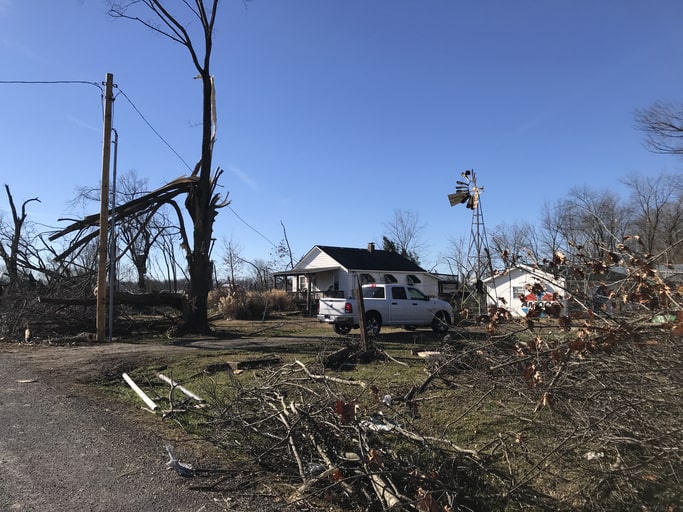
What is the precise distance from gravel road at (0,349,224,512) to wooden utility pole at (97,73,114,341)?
25.6 ft

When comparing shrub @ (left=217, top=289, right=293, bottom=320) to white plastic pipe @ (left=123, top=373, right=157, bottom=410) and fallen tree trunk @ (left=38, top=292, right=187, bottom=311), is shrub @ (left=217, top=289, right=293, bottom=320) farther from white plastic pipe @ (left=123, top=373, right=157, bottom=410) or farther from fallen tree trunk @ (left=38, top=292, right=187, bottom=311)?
white plastic pipe @ (left=123, top=373, right=157, bottom=410)

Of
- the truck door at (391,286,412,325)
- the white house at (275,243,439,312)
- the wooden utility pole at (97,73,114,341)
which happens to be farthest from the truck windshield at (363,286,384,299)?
the white house at (275,243,439,312)

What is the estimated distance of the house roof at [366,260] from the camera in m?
39.6

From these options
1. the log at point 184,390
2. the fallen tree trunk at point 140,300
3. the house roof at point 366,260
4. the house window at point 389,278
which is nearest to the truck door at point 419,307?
the fallen tree trunk at point 140,300

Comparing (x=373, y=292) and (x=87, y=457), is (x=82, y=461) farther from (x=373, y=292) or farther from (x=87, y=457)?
(x=373, y=292)

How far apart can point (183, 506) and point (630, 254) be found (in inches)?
164

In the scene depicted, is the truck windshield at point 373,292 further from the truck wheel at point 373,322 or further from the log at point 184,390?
the log at point 184,390

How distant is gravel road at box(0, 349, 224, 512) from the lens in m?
4.24

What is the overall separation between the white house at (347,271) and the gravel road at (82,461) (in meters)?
29.1

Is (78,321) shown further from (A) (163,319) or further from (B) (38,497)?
(B) (38,497)

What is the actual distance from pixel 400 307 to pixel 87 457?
1472cm

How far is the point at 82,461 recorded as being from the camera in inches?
→ 205

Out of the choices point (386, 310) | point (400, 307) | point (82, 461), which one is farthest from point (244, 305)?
point (82, 461)

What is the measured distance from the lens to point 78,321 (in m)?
17.6
